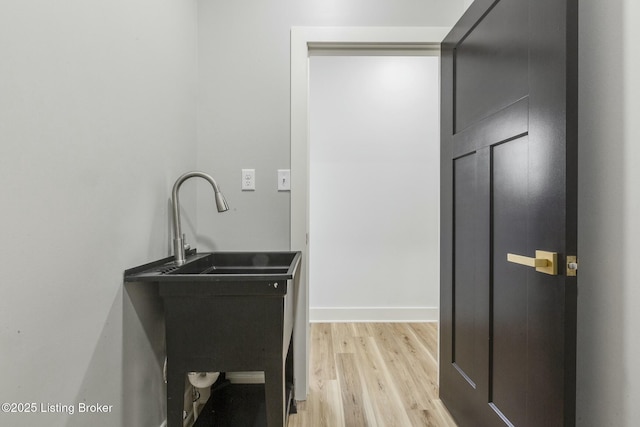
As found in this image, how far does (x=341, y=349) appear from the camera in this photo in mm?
2377

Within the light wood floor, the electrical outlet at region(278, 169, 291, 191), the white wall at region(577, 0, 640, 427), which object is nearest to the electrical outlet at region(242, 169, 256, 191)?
the electrical outlet at region(278, 169, 291, 191)

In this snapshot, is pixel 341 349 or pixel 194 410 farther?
pixel 341 349

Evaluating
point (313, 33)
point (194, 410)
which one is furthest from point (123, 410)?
point (313, 33)

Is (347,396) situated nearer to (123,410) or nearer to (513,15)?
(123,410)

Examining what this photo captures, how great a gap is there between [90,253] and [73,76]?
1.62 ft

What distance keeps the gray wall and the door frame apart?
0.16 feet

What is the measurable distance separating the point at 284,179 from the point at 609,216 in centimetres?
133

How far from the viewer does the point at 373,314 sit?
2.92 meters

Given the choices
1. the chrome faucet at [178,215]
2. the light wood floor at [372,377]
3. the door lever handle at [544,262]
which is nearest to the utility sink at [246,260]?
the chrome faucet at [178,215]

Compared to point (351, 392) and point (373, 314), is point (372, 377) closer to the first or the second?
point (351, 392)

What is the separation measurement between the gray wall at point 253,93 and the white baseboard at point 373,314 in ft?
4.60

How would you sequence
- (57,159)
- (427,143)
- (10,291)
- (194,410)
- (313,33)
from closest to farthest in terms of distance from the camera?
(10,291) < (57,159) < (194,410) < (313,33) < (427,143)

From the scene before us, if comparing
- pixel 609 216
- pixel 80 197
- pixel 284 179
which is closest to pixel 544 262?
pixel 609 216

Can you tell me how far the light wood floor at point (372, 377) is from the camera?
5.22 ft
